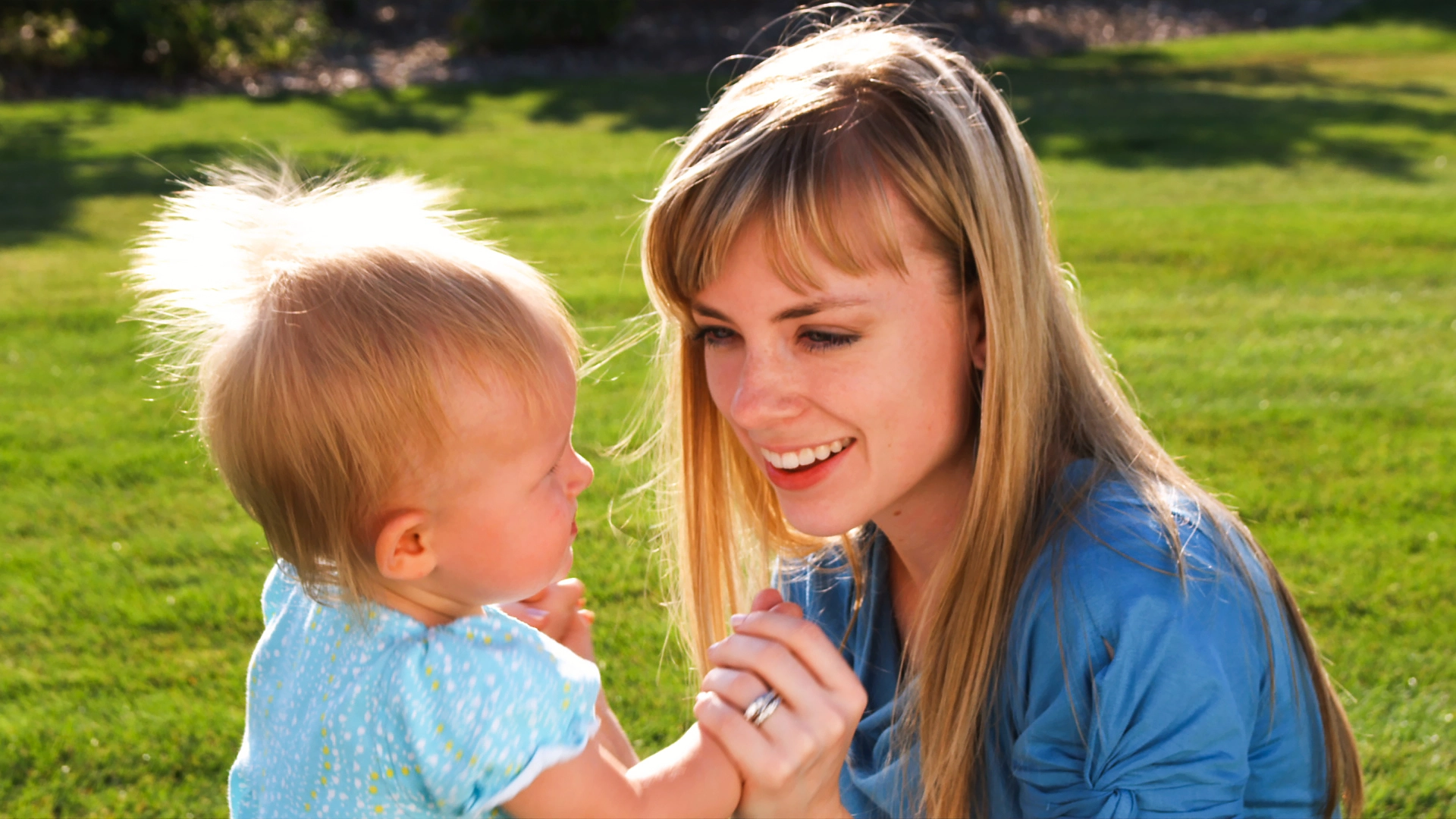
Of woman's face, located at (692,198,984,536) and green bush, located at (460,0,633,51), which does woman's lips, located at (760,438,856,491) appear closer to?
woman's face, located at (692,198,984,536)

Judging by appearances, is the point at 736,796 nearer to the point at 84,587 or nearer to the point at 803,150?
the point at 803,150

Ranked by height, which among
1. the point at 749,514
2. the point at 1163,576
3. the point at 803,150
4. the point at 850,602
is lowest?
the point at 850,602

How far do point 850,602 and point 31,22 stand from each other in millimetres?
15805

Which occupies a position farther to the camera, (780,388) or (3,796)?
(3,796)

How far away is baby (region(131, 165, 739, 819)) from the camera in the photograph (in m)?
1.79

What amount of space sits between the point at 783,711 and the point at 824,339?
658 millimetres

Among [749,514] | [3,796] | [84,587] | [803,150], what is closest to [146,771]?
[3,796]

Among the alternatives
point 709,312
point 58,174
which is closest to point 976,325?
point 709,312

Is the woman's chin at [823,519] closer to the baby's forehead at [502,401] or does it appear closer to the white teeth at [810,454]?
the white teeth at [810,454]

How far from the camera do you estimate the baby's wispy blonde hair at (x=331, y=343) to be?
1797 mm

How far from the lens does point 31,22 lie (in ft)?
50.0

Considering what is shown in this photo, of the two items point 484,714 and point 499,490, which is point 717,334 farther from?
point 484,714

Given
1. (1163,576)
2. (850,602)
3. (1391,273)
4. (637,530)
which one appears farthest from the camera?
(1391,273)

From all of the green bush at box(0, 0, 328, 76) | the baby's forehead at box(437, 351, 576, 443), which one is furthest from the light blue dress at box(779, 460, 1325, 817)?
the green bush at box(0, 0, 328, 76)
